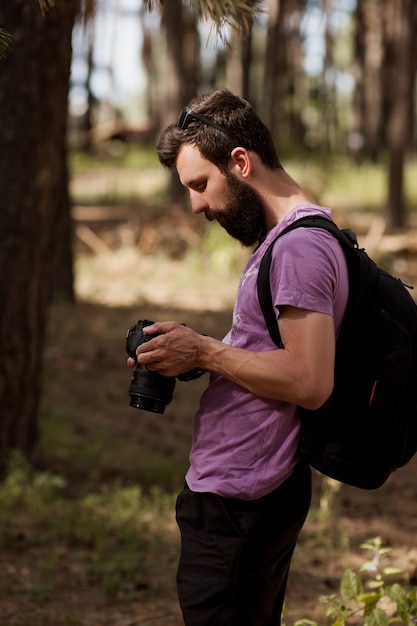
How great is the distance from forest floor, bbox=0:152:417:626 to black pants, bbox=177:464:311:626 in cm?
194

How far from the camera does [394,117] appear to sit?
18.3m

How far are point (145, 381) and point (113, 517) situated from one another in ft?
11.7

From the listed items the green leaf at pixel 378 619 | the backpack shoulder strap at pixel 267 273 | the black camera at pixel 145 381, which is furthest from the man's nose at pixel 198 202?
the green leaf at pixel 378 619

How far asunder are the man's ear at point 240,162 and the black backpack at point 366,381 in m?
0.23

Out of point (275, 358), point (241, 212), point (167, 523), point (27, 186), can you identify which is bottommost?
point (167, 523)

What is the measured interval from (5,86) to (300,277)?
432 centimetres

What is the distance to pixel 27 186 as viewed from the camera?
6.39 m

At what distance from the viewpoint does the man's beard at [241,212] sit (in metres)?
2.72

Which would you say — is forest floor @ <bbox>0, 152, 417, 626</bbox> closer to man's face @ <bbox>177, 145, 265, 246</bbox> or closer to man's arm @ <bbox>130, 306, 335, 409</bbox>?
man's arm @ <bbox>130, 306, 335, 409</bbox>

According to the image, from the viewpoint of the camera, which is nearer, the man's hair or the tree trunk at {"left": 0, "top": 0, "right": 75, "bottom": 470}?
the man's hair

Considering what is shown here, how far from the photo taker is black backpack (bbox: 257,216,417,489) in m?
2.62

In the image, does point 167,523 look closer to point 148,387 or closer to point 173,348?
point 148,387

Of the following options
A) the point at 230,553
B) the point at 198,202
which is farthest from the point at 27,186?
the point at 230,553

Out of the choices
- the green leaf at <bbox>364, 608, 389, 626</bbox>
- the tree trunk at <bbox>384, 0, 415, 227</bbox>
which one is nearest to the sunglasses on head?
the green leaf at <bbox>364, 608, 389, 626</bbox>
